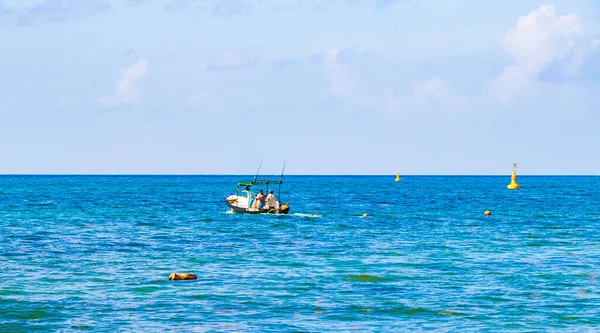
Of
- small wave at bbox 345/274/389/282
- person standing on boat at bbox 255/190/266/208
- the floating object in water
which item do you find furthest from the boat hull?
the floating object in water

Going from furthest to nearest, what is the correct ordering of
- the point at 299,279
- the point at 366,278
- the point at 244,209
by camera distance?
the point at 244,209
the point at 366,278
the point at 299,279

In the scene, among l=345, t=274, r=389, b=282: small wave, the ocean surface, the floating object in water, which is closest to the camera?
the ocean surface

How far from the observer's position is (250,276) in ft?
126

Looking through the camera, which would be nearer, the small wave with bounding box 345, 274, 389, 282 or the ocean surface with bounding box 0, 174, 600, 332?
the ocean surface with bounding box 0, 174, 600, 332

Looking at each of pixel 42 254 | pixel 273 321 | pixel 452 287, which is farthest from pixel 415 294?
pixel 42 254

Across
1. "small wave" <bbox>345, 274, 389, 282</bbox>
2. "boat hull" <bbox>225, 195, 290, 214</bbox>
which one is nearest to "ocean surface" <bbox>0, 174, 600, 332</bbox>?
"small wave" <bbox>345, 274, 389, 282</bbox>

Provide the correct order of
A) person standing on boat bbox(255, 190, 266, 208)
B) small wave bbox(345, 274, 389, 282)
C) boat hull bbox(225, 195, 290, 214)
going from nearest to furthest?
1. small wave bbox(345, 274, 389, 282)
2. boat hull bbox(225, 195, 290, 214)
3. person standing on boat bbox(255, 190, 266, 208)

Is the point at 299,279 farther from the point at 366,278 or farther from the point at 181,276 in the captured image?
the point at 181,276

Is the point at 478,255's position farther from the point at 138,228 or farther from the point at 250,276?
the point at 138,228

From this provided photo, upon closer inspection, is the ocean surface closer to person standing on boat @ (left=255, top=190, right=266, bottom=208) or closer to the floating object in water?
the floating object in water

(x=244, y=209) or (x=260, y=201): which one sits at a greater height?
(x=260, y=201)

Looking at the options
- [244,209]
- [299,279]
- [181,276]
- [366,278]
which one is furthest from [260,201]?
[181,276]

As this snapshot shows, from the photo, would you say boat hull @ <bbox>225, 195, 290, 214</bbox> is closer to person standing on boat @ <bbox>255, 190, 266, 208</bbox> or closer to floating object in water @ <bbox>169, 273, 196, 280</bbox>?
person standing on boat @ <bbox>255, 190, 266, 208</bbox>

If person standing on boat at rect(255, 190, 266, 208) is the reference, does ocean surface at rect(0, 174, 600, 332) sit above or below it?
below
